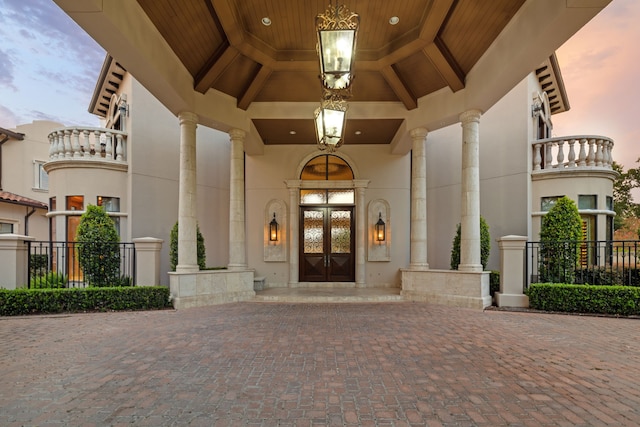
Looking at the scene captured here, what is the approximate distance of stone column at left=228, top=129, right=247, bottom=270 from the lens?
9789 millimetres

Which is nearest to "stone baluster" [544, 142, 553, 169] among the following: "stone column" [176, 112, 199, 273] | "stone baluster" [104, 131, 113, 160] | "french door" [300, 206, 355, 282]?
"french door" [300, 206, 355, 282]

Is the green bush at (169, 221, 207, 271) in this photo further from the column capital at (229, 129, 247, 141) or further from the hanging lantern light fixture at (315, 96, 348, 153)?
the hanging lantern light fixture at (315, 96, 348, 153)

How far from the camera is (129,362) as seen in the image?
4398mm

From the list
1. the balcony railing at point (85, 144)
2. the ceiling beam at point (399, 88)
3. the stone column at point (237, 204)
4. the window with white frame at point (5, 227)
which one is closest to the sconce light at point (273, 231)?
the stone column at point (237, 204)

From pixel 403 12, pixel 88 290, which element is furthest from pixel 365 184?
pixel 88 290

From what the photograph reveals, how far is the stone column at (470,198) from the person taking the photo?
8422 millimetres

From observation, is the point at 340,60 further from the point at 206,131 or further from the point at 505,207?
the point at 206,131

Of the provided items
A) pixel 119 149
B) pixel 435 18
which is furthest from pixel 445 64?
pixel 119 149

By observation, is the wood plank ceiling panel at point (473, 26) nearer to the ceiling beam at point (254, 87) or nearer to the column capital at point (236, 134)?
the ceiling beam at point (254, 87)

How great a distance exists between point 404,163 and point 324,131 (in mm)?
7374

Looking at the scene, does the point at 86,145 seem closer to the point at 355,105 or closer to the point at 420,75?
Result: the point at 355,105

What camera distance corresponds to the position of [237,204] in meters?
9.95

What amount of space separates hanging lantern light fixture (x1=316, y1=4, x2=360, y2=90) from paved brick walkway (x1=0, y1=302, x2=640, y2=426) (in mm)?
3989

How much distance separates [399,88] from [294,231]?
6.01 metres
